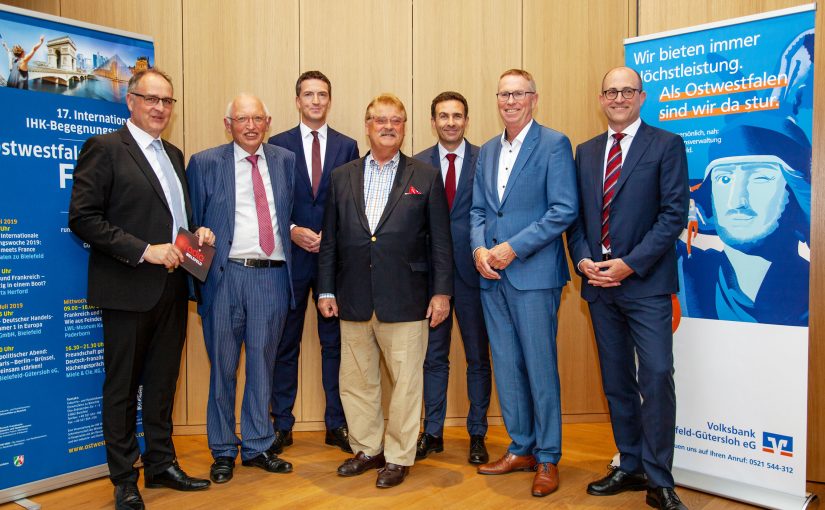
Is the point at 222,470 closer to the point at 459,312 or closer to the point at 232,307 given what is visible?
the point at 232,307

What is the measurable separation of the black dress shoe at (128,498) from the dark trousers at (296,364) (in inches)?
41.4

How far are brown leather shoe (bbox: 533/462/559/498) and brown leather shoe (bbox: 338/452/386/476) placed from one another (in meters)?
0.83

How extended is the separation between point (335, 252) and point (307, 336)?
4.37 ft

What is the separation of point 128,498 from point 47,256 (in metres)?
1.27

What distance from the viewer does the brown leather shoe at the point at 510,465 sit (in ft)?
11.2

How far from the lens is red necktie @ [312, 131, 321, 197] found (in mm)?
3874

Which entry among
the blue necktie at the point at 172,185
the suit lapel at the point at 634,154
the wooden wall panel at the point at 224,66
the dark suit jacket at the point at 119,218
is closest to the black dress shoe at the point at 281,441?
the wooden wall panel at the point at 224,66

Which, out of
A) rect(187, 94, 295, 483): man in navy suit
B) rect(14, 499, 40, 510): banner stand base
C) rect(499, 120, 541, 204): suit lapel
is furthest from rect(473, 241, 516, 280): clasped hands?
rect(14, 499, 40, 510): banner stand base

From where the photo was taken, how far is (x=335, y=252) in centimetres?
334

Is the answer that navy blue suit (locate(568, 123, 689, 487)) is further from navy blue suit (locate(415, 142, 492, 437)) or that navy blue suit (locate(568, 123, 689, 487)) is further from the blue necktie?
the blue necktie

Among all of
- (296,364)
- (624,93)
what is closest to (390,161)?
(624,93)

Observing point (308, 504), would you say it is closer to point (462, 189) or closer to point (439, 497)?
point (439, 497)

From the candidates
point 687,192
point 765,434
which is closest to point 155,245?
point 687,192

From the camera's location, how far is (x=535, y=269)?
10.4 feet
